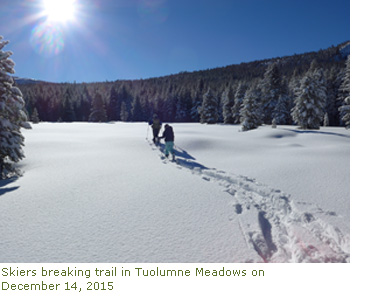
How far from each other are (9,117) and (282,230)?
398 inches

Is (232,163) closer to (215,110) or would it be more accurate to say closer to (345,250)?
(345,250)

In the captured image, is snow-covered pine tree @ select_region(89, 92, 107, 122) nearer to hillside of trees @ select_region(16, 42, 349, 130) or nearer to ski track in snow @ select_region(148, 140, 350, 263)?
hillside of trees @ select_region(16, 42, 349, 130)

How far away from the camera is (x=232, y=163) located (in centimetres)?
928

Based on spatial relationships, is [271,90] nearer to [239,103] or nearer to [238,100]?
[239,103]

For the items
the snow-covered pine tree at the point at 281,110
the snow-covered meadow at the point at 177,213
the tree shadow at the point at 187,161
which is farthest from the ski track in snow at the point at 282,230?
the snow-covered pine tree at the point at 281,110

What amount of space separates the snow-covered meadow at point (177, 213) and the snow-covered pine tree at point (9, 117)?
82 cm

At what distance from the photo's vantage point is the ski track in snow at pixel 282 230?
329 cm

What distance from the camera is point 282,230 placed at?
3.95 metres

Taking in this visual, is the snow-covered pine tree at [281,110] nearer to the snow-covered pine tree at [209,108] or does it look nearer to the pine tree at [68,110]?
the snow-covered pine tree at [209,108]

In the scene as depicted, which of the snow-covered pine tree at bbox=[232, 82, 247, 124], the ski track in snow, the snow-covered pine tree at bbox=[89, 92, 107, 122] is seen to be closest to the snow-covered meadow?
the ski track in snow

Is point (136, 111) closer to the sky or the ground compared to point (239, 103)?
closer to the sky

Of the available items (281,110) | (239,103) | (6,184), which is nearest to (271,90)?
(281,110)

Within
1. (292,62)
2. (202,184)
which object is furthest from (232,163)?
(292,62)
